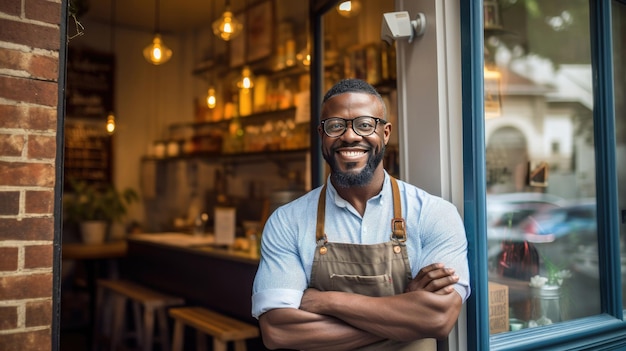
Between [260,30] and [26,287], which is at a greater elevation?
[260,30]

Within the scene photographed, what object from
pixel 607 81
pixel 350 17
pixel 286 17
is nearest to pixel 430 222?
pixel 607 81

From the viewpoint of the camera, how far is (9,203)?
1577 mm

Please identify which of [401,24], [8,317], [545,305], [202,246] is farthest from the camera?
[202,246]

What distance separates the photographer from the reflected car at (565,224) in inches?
122

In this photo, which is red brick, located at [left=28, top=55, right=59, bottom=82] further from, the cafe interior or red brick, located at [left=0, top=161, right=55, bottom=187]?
the cafe interior

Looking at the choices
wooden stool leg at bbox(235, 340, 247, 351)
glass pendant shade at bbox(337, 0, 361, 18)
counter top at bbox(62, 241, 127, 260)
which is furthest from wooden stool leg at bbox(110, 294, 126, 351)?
glass pendant shade at bbox(337, 0, 361, 18)

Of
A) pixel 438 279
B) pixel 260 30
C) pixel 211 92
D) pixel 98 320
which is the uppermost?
pixel 260 30

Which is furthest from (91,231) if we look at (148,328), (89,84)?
(148,328)

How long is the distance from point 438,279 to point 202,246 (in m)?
3.27

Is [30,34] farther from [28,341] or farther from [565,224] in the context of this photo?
[565,224]

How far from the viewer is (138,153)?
732cm

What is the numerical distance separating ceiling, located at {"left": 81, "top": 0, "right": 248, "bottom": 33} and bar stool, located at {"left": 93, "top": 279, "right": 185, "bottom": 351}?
9.75ft

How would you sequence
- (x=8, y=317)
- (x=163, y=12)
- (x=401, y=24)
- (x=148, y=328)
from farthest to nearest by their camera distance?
1. (x=163, y=12)
2. (x=148, y=328)
3. (x=401, y=24)
4. (x=8, y=317)

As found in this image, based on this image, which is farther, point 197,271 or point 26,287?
point 197,271
